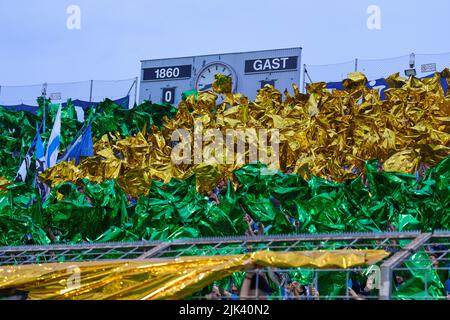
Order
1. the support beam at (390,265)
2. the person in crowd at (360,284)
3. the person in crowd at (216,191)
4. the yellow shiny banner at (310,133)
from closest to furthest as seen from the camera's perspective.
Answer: the support beam at (390,265) < the person in crowd at (360,284) < the yellow shiny banner at (310,133) < the person in crowd at (216,191)

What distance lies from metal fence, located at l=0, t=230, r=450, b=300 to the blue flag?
809 centimetres

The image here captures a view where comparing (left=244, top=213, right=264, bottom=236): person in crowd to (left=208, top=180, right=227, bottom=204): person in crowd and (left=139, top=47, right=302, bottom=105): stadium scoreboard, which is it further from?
(left=139, top=47, right=302, bottom=105): stadium scoreboard

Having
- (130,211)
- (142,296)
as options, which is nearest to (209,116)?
(130,211)

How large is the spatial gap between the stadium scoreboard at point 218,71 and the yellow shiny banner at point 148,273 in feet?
44.3

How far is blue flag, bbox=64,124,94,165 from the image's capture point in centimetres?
2370

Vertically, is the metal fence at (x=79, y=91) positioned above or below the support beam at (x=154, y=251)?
above

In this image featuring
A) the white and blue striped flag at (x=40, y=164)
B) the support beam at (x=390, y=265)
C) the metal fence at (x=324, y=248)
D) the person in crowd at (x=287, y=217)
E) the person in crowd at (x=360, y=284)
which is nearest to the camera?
the support beam at (x=390, y=265)

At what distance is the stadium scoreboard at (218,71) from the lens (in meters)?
26.0

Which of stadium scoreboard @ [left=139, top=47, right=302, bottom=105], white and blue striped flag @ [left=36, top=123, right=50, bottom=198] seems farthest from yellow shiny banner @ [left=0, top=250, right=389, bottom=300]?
stadium scoreboard @ [left=139, top=47, right=302, bottom=105]

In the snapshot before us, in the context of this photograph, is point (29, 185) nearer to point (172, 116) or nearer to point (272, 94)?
point (172, 116)

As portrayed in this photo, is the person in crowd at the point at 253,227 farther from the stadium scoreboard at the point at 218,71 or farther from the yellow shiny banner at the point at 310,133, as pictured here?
the stadium scoreboard at the point at 218,71

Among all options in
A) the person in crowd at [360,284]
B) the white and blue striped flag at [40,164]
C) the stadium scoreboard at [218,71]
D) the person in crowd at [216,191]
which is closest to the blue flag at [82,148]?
the white and blue striped flag at [40,164]

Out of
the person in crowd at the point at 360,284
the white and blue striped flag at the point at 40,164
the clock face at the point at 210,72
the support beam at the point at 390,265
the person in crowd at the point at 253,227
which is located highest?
the clock face at the point at 210,72

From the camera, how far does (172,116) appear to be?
24.4 metres
